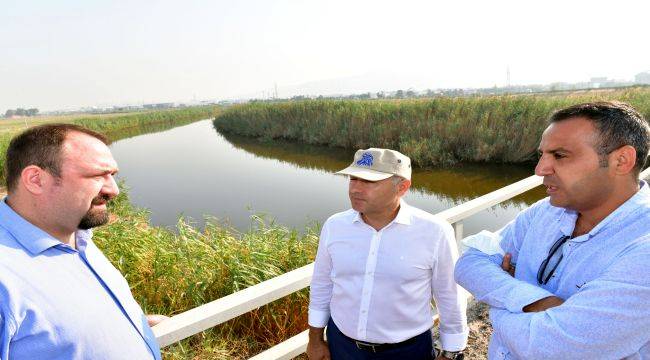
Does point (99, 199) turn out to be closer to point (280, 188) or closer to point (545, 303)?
point (545, 303)

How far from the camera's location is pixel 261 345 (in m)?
2.96

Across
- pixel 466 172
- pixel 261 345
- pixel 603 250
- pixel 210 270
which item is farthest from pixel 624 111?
pixel 466 172

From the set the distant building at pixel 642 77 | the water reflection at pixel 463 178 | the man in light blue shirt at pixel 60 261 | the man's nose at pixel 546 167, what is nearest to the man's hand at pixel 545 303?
the man's nose at pixel 546 167

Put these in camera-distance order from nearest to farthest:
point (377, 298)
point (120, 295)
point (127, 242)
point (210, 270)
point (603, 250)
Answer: point (603, 250)
point (120, 295)
point (377, 298)
point (210, 270)
point (127, 242)

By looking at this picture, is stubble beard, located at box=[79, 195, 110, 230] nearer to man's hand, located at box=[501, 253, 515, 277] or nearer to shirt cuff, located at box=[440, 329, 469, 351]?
man's hand, located at box=[501, 253, 515, 277]

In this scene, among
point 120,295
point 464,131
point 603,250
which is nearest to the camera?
point 603,250

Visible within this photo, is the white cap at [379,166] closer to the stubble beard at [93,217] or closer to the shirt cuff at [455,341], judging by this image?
the shirt cuff at [455,341]

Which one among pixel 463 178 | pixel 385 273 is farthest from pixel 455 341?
pixel 463 178

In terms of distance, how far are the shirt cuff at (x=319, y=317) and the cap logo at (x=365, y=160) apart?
807 millimetres

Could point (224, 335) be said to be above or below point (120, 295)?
below

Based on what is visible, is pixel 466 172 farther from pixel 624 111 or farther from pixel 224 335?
pixel 624 111

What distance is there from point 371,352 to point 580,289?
1017mm

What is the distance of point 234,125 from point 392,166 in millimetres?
35153

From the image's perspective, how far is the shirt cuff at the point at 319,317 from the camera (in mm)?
1978
